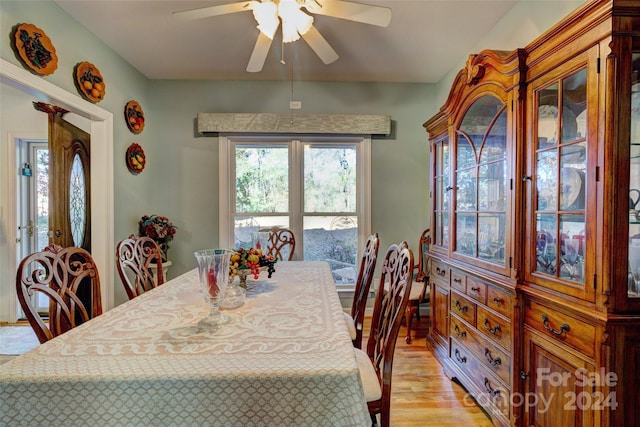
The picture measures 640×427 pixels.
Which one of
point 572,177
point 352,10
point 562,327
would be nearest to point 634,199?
point 572,177

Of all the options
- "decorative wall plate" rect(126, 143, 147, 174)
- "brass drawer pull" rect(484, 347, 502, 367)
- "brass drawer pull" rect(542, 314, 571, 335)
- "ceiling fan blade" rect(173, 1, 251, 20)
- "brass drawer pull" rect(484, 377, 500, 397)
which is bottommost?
"brass drawer pull" rect(484, 377, 500, 397)

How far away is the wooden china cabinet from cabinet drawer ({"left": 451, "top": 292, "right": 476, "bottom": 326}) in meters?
0.01

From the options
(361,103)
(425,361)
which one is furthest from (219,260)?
(361,103)

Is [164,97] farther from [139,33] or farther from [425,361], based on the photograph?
[425,361]

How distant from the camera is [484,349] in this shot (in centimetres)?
183

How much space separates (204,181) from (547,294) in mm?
3204

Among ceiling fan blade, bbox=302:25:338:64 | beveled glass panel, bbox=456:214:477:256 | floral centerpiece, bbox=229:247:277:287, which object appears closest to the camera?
floral centerpiece, bbox=229:247:277:287

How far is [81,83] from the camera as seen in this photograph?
236 centimetres

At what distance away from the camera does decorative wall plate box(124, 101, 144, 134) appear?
2961 millimetres

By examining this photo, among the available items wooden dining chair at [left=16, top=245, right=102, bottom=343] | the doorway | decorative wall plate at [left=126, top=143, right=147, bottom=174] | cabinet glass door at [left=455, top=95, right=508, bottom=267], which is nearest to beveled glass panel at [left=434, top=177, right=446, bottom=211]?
cabinet glass door at [left=455, top=95, right=508, bottom=267]

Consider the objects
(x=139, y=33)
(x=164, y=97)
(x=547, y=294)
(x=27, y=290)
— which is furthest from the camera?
(x=164, y=97)

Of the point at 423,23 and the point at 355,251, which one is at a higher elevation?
the point at 423,23

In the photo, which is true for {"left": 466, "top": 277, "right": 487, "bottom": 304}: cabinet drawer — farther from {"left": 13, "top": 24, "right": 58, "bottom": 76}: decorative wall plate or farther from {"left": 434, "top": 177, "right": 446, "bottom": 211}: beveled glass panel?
{"left": 13, "top": 24, "right": 58, "bottom": 76}: decorative wall plate

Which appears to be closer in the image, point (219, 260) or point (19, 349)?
point (219, 260)
